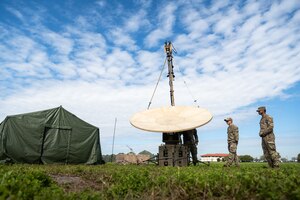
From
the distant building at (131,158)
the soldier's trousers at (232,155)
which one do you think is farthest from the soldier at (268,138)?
the distant building at (131,158)

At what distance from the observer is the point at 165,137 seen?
15805mm

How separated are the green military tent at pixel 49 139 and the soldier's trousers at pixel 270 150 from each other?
1224 centimetres

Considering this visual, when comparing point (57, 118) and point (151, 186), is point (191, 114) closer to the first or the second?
point (57, 118)

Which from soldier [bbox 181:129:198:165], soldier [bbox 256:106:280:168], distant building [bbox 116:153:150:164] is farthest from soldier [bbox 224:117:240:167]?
distant building [bbox 116:153:150:164]

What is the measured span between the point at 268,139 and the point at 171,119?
213 inches

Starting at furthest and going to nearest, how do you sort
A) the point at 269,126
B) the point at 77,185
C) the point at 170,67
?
the point at 170,67, the point at 269,126, the point at 77,185

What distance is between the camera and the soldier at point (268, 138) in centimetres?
1184

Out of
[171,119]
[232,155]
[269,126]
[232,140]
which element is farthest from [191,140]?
[269,126]

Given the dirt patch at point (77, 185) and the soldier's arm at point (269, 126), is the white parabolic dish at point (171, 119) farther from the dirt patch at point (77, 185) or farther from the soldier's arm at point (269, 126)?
the dirt patch at point (77, 185)

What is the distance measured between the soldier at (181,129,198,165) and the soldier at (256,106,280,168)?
4.67 m

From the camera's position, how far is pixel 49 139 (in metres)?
18.1

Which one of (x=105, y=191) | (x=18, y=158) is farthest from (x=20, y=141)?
(x=105, y=191)

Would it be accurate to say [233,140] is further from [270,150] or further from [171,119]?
[171,119]

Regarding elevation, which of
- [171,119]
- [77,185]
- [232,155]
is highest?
[171,119]
